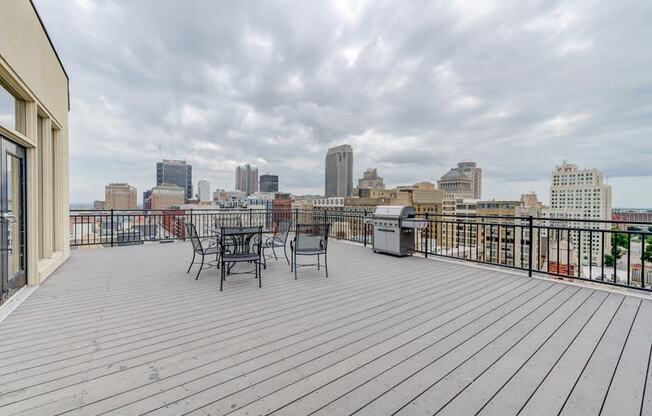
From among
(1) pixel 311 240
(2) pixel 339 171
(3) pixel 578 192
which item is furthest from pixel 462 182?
(1) pixel 311 240

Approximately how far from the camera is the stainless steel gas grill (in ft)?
19.2

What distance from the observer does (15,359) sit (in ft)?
6.23

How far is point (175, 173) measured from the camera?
73.2 ft

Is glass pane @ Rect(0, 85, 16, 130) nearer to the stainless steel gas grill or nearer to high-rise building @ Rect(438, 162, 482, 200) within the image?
the stainless steel gas grill

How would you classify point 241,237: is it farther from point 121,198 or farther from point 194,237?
point 121,198

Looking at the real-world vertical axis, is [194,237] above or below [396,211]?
below

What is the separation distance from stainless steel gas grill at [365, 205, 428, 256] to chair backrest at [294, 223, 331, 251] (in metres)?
2.06

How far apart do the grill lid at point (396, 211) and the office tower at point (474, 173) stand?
30660 millimetres

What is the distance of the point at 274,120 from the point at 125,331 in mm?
12920

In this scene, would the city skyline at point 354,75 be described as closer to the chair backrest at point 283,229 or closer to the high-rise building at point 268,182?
the chair backrest at point 283,229

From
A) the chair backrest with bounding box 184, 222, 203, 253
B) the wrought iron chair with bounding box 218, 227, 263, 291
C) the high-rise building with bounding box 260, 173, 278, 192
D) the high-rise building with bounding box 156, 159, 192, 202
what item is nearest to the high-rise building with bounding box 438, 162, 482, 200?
the high-rise building with bounding box 260, 173, 278, 192

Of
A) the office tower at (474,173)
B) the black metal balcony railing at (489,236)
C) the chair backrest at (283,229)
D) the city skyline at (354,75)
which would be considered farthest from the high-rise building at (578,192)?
the office tower at (474,173)

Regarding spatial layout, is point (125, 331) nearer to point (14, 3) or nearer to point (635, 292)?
point (14, 3)

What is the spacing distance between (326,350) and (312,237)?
8.66 feet
